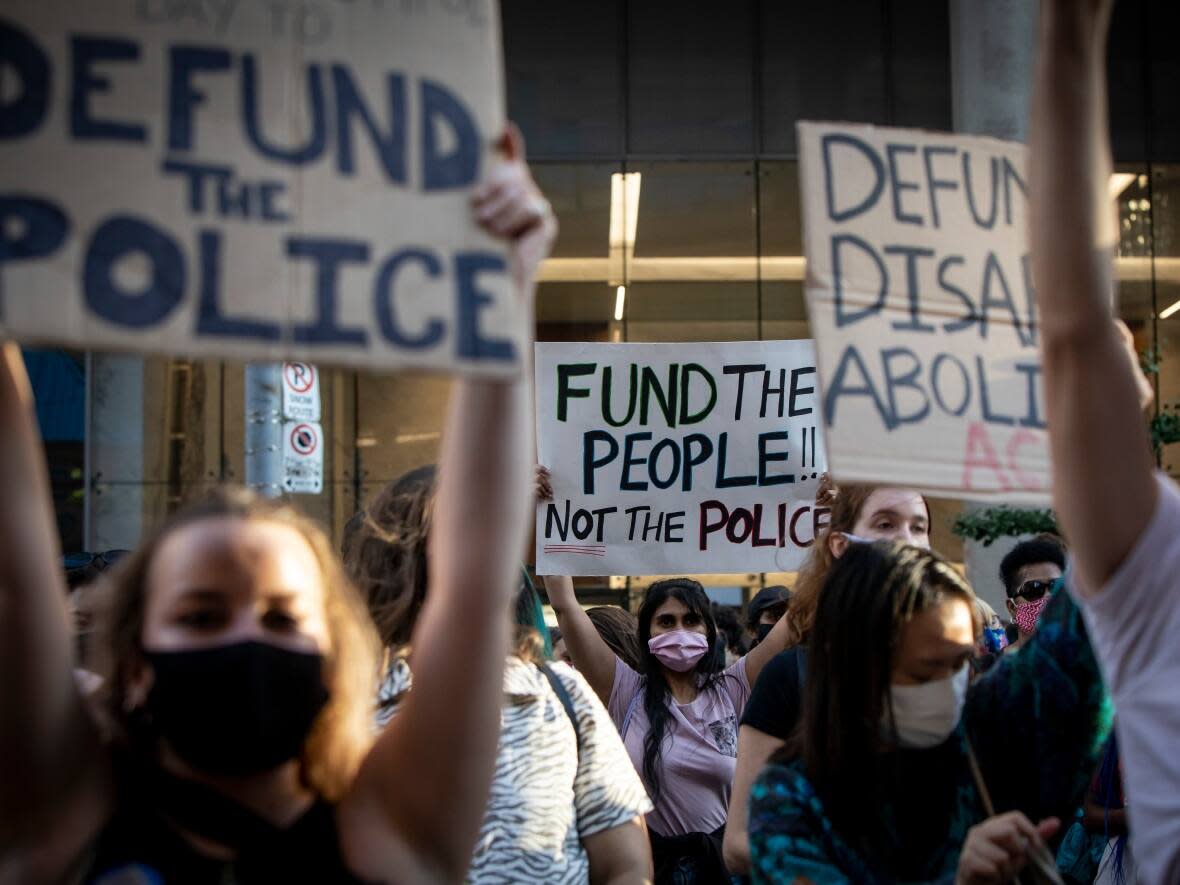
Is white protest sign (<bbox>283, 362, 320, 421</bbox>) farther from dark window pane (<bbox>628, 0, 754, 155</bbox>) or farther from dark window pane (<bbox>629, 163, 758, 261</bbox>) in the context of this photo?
dark window pane (<bbox>628, 0, 754, 155</bbox>)

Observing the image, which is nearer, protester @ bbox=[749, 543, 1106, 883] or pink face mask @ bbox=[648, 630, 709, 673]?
protester @ bbox=[749, 543, 1106, 883]

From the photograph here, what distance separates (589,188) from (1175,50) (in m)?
6.10

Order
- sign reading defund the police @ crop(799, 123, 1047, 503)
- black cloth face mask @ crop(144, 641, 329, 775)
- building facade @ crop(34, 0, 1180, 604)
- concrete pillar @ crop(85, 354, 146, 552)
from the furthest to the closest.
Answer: building facade @ crop(34, 0, 1180, 604)
concrete pillar @ crop(85, 354, 146, 552)
sign reading defund the police @ crop(799, 123, 1047, 503)
black cloth face mask @ crop(144, 641, 329, 775)

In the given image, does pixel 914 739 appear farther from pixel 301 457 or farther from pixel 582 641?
→ pixel 301 457

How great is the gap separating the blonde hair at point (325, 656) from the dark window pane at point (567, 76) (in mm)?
12885

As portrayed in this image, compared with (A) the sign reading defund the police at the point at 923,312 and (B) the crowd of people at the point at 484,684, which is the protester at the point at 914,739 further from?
(A) the sign reading defund the police at the point at 923,312

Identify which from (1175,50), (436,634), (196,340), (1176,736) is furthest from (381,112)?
(1175,50)

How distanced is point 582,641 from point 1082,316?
319 cm

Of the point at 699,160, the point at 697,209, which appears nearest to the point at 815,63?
the point at 699,160

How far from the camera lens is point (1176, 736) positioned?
2.06m

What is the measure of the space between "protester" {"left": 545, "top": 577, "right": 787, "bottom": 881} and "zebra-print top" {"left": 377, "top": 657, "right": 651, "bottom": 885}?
1.63 metres

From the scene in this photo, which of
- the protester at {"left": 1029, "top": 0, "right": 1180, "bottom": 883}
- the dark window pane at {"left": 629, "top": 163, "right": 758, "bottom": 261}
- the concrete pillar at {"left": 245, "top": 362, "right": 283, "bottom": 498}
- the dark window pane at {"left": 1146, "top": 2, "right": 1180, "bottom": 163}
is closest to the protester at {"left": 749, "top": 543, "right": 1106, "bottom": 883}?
the protester at {"left": 1029, "top": 0, "right": 1180, "bottom": 883}

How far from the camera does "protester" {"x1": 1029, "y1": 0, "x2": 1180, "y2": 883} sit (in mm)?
2062

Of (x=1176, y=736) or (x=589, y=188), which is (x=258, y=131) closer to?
(x=1176, y=736)
